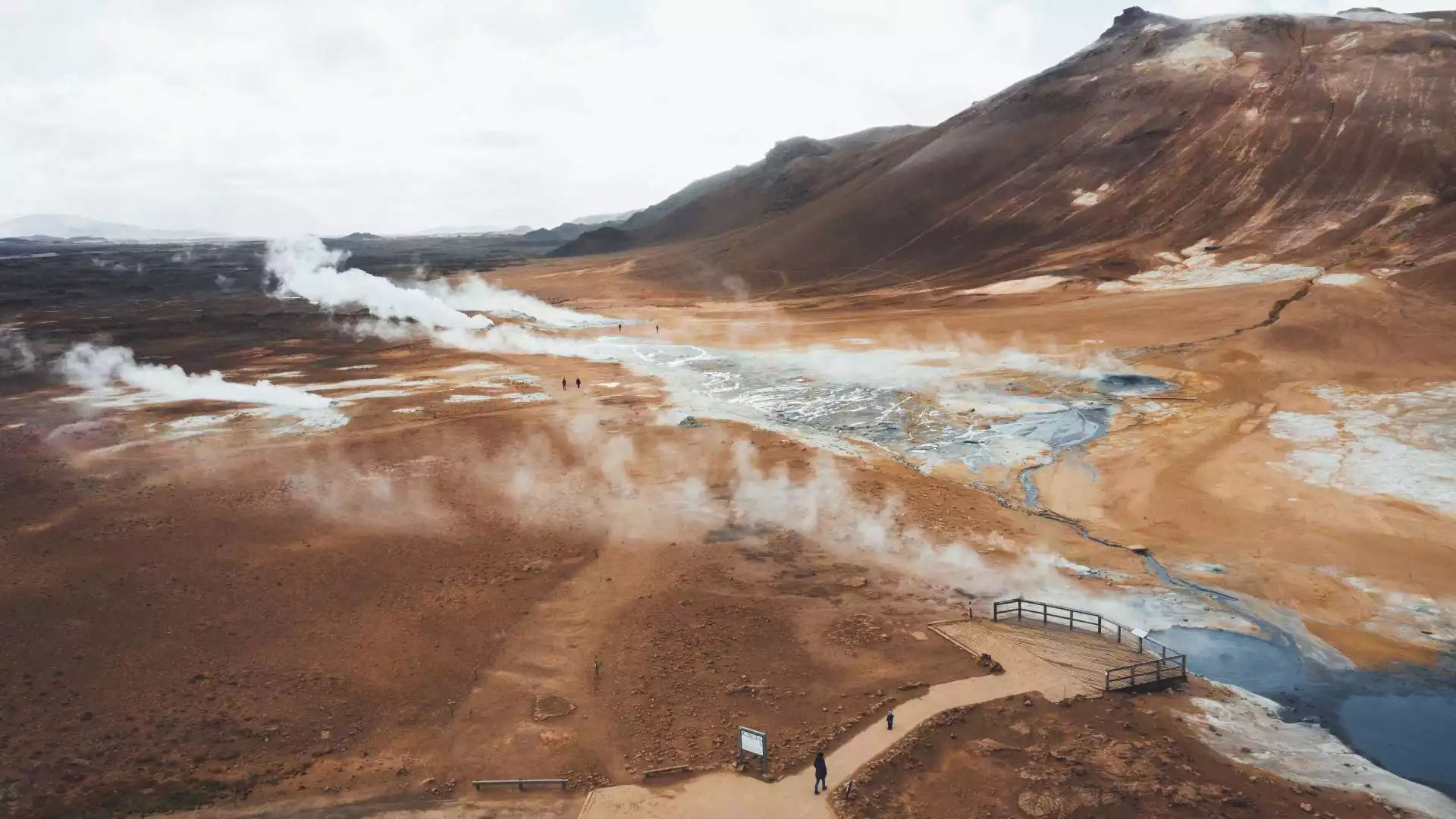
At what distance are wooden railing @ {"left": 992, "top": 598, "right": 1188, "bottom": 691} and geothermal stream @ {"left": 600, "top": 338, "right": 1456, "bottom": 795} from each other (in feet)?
3.41

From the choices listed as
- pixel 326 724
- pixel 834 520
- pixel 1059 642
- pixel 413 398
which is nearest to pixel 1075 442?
pixel 834 520

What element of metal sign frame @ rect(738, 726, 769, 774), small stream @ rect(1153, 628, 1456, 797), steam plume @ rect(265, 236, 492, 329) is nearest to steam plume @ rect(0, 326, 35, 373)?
steam plume @ rect(265, 236, 492, 329)

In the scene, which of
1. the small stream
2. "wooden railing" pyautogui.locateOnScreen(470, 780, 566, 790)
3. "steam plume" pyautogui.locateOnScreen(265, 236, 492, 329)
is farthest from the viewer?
"steam plume" pyautogui.locateOnScreen(265, 236, 492, 329)

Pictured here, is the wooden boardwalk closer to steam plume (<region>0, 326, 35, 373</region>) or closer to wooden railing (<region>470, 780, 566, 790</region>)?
wooden railing (<region>470, 780, 566, 790</region>)

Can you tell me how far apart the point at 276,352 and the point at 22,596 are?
149ft

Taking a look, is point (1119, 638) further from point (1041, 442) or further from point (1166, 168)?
point (1166, 168)

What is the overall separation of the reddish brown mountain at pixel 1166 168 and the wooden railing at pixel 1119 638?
2208 inches

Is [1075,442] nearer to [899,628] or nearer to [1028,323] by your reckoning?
[899,628]

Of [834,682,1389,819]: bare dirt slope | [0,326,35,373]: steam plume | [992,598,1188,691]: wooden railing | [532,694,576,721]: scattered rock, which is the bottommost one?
[532,694,576,721]: scattered rock

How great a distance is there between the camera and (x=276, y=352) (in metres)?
64.2

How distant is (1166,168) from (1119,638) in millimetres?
83377

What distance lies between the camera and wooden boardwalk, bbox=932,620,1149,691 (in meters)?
18.3

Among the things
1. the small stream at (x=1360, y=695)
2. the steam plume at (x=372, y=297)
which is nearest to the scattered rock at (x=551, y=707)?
the small stream at (x=1360, y=695)

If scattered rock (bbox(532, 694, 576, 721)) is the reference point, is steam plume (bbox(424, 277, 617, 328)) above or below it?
above
